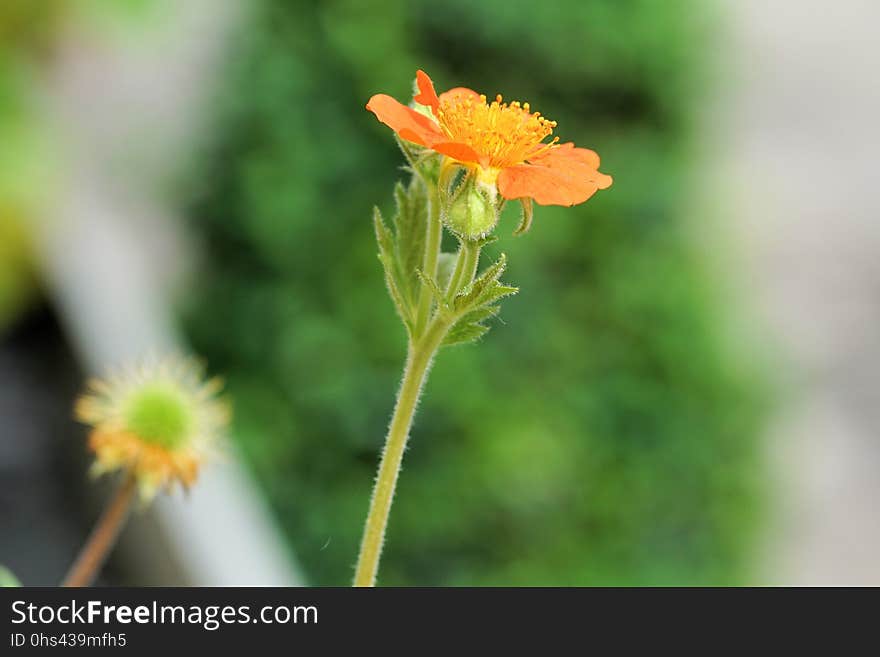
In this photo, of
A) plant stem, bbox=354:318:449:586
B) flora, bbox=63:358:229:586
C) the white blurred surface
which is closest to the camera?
plant stem, bbox=354:318:449:586

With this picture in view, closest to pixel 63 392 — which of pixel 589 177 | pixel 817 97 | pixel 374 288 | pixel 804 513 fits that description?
pixel 374 288

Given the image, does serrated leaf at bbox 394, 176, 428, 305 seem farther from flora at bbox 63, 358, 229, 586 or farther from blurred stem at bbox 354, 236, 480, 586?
flora at bbox 63, 358, 229, 586

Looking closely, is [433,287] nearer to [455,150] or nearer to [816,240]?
[455,150]

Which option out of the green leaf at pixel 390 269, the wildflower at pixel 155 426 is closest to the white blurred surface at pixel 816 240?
the wildflower at pixel 155 426

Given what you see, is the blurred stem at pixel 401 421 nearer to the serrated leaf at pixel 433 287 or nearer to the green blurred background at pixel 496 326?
the serrated leaf at pixel 433 287

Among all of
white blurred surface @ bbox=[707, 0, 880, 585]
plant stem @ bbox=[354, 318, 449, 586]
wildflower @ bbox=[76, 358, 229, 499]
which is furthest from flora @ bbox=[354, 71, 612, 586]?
white blurred surface @ bbox=[707, 0, 880, 585]

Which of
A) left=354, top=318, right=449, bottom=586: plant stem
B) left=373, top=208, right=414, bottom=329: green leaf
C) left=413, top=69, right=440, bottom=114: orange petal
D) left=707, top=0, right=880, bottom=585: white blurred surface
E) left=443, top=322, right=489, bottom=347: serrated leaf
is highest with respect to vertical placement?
left=707, top=0, right=880, bottom=585: white blurred surface

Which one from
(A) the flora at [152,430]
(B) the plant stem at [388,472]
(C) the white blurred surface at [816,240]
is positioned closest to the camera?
(B) the plant stem at [388,472]

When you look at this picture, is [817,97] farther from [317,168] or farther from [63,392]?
[63,392]
